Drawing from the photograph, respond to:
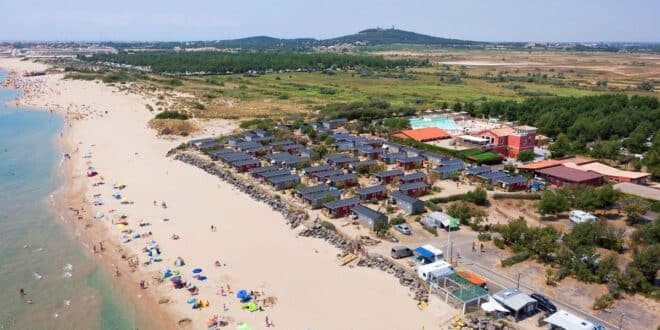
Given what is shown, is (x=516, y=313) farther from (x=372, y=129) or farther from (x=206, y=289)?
(x=372, y=129)

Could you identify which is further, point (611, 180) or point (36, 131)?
point (36, 131)

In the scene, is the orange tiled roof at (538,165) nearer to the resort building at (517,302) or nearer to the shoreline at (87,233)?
the resort building at (517,302)

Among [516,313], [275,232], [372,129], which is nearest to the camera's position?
[516,313]

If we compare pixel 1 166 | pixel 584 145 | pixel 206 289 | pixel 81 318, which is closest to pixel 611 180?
pixel 584 145

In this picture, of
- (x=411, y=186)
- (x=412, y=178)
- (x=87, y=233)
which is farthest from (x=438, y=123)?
(x=87, y=233)

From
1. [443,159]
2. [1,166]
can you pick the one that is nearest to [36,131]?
[1,166]

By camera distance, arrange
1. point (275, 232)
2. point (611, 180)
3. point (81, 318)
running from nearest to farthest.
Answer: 1. point (81, 318)
2. point (275, 232)
3. point (611, 180)
